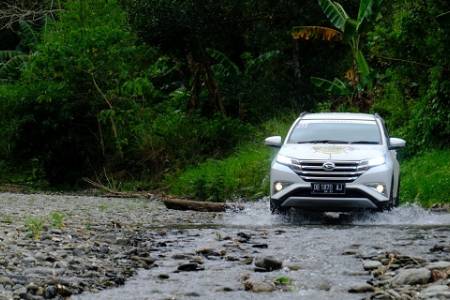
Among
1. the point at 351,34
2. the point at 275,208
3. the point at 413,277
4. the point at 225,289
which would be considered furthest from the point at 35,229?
the point at 351,34

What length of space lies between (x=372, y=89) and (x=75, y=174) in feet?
30.5

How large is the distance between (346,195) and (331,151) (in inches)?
27.5

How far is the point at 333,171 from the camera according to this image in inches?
449

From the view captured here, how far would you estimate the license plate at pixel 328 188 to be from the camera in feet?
37.3

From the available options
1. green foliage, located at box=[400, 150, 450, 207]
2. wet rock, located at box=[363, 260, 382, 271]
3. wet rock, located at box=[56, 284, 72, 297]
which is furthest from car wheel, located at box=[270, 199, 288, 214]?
wet rock, located at box=[56, 284, 72, 297]

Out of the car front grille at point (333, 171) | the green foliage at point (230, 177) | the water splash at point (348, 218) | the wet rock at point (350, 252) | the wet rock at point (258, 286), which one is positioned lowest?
the green foliage at point (230, 177)

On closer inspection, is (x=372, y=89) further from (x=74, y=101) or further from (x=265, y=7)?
(x=74, y=101)

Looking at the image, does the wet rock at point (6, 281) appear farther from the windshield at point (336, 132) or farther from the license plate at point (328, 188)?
the windshield at point (336, 132)

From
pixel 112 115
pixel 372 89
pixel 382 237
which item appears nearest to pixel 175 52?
pixel 112 115

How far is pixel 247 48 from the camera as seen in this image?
93.5ft

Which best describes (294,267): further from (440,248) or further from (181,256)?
(440,248)

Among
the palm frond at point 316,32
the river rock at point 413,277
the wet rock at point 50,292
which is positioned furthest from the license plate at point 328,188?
the palm frond at point 316,32

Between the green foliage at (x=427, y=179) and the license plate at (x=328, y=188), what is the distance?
4511mm

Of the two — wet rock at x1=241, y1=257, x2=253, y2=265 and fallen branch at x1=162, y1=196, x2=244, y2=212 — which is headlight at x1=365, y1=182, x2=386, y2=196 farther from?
fallen branch at x1=162, y1=196, x2=244, y2=212
